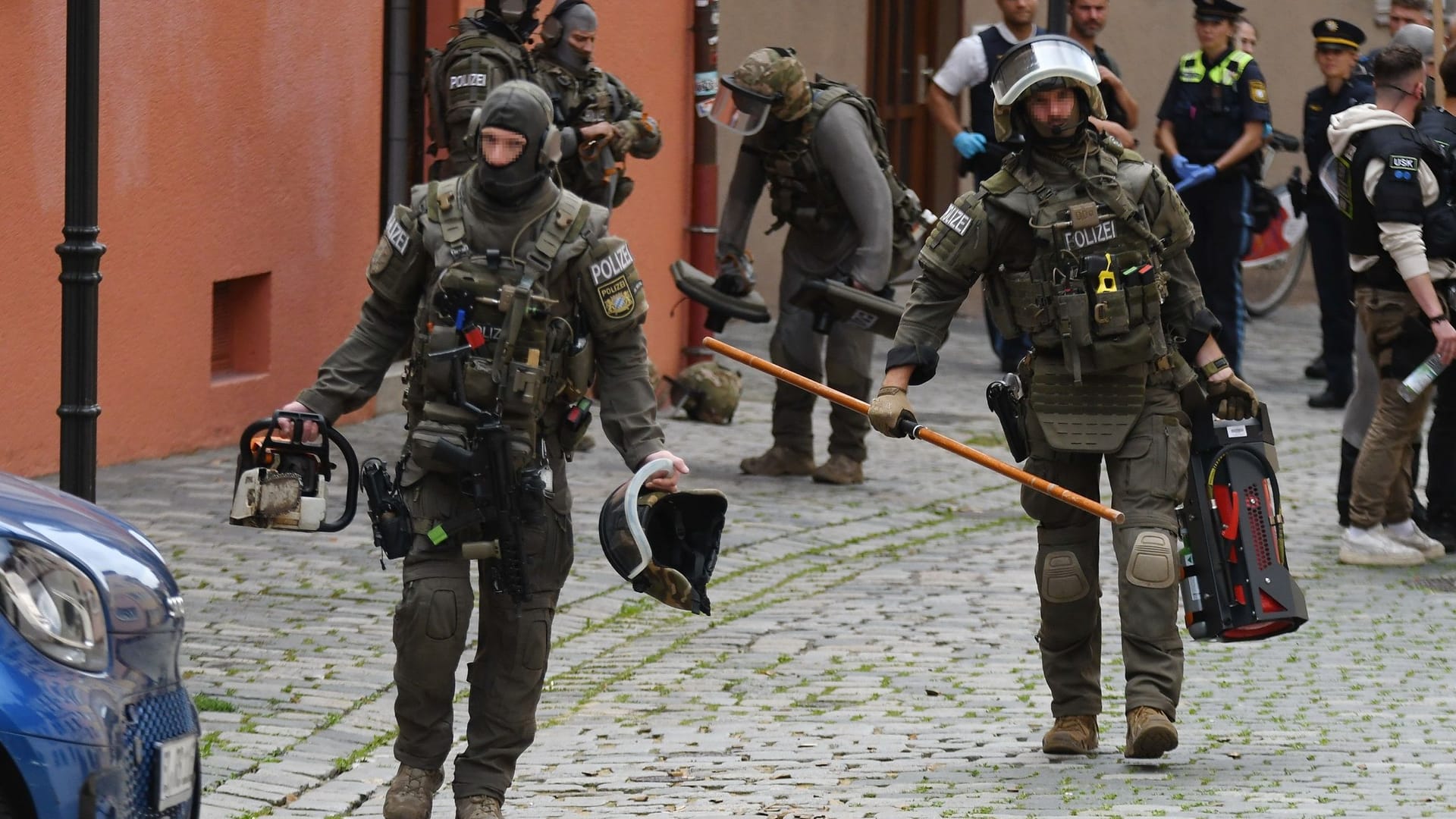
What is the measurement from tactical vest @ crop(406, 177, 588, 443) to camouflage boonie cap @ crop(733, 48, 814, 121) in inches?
178

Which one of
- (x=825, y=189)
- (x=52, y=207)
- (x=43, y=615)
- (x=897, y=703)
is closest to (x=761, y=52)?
(x=825, y=189)

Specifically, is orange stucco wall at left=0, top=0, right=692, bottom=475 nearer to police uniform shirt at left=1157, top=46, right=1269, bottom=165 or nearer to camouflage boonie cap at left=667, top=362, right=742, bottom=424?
camouflage boonie cap at left=667, top=362, right=742, bottom=424

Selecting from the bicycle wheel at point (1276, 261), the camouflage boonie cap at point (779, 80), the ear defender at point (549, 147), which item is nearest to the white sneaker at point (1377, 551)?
the camouflage boonie cap at point (779, 80)

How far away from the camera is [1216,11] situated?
43.8 ft

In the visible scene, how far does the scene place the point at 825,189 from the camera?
10.4 m

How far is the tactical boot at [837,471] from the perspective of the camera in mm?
11297

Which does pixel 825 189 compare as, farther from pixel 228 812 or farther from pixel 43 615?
pixel 43 615

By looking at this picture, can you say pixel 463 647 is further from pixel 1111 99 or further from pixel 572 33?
pixel 1111 99

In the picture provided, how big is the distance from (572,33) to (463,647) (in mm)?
5298

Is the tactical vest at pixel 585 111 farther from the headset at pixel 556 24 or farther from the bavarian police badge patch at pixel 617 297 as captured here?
the bavarian police badge patch at pixel 617 297

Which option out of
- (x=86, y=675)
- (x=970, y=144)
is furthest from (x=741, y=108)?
(x=86, y=675)

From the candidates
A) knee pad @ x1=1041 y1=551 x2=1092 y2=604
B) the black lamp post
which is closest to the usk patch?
the black lamp post

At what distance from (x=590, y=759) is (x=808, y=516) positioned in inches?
161

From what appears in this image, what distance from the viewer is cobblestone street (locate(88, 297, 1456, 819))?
602cm
